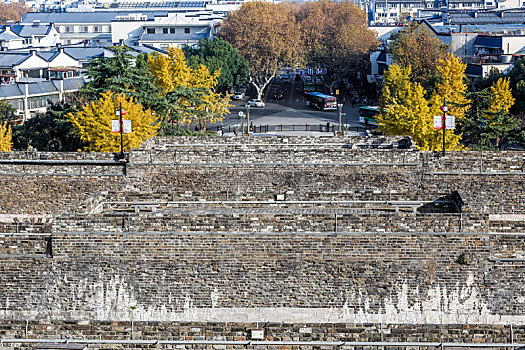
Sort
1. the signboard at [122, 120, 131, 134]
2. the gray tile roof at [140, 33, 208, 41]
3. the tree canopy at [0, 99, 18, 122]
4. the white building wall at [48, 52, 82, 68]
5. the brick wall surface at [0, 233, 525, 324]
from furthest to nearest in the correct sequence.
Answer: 1. the gray tile roof at [140, 33, 208, 41]
2. the white building wall at [48, 52, 82, 68]
3. the tree canopy at [0, 99, 18, 122]
4. the signboard at [122, 120, 131, 134]
5. the brick wall surface at [0, 233, 525, 324]

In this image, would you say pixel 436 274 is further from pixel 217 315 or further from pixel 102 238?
pixel 102 238

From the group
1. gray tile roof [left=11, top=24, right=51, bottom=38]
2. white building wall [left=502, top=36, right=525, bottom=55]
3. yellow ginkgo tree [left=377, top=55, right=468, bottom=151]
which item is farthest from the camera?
gray tile roof [left=11, top=24, right=51, bottom=38]

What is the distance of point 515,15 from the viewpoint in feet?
497

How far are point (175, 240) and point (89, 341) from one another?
5.81 m

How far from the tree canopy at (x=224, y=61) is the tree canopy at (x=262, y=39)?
2414 millimetres

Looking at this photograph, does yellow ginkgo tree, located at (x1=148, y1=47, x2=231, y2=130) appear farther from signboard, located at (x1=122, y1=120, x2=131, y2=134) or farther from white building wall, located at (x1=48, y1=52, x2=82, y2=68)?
white building wall, located at (x1=48, y1=52, x2=82, y2=68)

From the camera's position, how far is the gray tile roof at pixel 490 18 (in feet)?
470

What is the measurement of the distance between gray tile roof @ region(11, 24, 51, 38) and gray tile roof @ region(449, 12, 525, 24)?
83968 mm

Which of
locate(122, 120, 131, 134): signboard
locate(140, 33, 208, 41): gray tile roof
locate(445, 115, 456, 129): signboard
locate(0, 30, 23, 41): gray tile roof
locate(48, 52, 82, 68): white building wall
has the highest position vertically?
locate(0, 30, 23, 41): gray tile roof

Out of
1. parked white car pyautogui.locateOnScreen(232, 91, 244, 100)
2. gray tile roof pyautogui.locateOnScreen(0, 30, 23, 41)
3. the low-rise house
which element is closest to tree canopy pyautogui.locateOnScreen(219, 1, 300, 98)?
parked white car pyautogui.locateOnScreen(232, 91, 244, 100)

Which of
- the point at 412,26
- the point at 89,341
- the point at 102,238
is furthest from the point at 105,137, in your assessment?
the point at 412,26

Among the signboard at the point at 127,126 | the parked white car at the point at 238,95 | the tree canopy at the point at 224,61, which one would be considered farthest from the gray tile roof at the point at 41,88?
the signboard at the point at 127,126

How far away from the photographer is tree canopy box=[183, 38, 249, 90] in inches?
4865

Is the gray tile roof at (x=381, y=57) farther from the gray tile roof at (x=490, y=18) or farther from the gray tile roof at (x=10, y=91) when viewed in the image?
the gray tile roof at (x=10, y=91)
